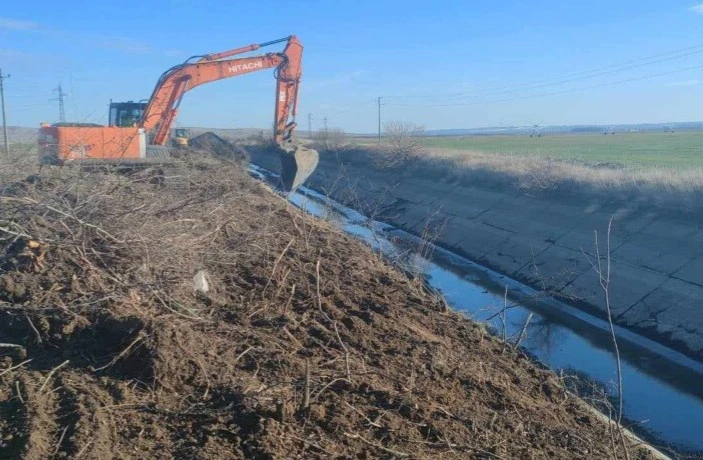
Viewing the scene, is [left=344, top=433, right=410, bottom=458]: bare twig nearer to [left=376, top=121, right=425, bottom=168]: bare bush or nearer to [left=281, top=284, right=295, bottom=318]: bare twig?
[left=281, top=284, right=295, bottom=318]: bare twig

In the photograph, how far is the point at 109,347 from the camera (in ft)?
21.6

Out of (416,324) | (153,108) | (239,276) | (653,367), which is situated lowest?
(653,367)

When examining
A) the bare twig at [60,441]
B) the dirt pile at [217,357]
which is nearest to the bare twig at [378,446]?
the dirt pile at [217,357]

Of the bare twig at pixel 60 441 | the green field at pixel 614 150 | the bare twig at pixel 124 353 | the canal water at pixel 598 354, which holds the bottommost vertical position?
the canal water at pixel 598 354

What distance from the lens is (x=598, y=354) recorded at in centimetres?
1348

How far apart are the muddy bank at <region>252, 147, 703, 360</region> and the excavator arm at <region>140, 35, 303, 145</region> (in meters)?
3.19

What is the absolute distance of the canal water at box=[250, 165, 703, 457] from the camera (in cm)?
1038

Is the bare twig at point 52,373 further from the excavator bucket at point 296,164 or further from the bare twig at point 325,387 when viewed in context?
the excavator bucket at point 296,164

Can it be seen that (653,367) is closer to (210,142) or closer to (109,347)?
(109,347)

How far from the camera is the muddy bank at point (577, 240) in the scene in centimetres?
1559

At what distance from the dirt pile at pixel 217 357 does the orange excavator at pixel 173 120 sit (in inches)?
306

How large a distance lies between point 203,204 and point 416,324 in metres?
3.57

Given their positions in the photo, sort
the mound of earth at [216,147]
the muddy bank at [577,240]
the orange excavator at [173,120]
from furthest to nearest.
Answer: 1. the mound of earth at [216,147]
2. the orange excavator at [173,120]
3. the muddy bank at [577,240]

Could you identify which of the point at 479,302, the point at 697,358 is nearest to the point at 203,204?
the point at 479,302
